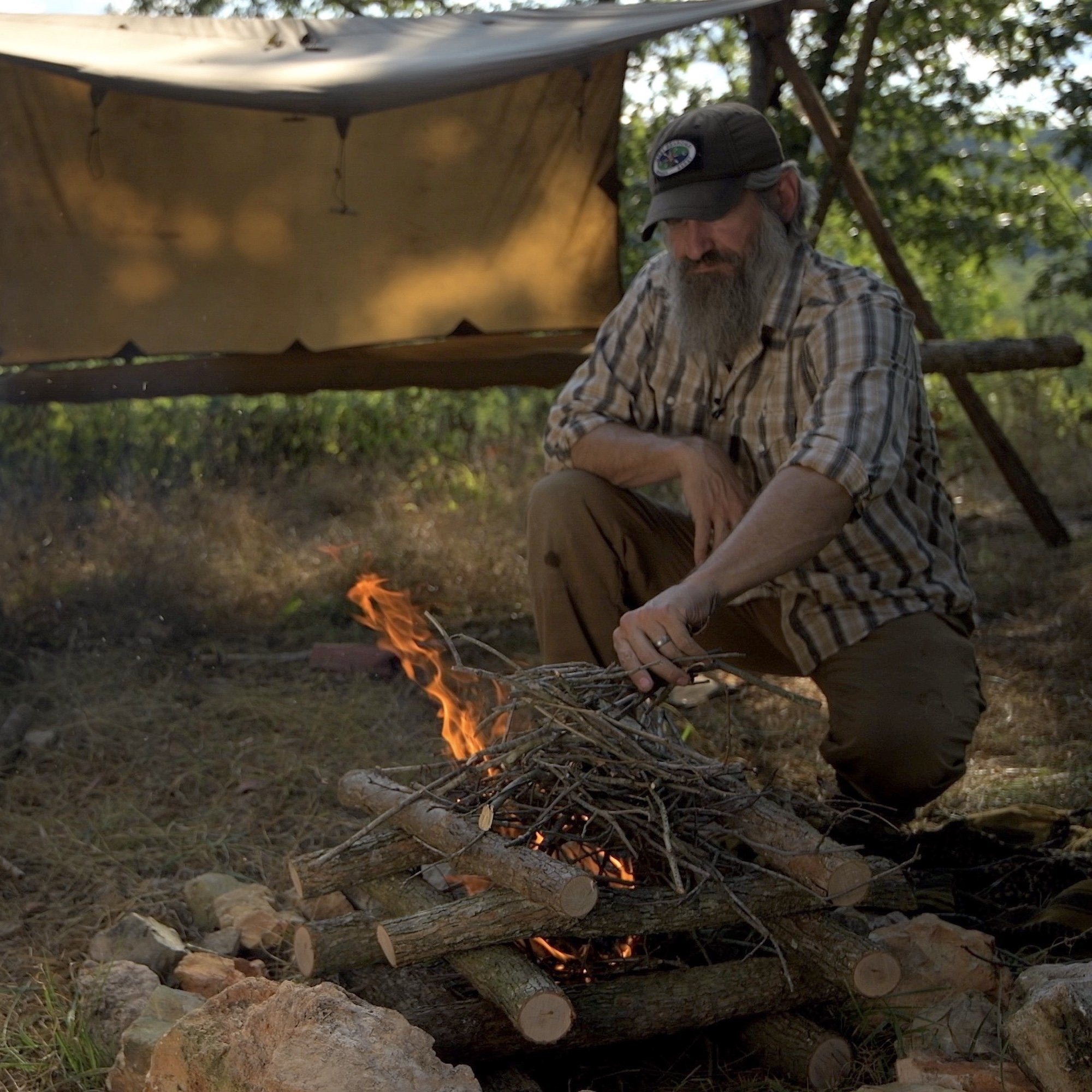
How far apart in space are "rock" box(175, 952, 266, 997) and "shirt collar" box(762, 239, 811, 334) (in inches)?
74.1

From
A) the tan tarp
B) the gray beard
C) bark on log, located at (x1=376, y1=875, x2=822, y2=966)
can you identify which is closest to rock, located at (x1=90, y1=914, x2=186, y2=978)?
bark on log, located at (x1=376, y1=875, x2=822, y2=966)

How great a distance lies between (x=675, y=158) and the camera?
119 inches

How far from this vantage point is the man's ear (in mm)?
3160

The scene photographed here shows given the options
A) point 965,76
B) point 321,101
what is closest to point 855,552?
point 321,101

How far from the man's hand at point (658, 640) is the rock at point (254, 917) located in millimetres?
999

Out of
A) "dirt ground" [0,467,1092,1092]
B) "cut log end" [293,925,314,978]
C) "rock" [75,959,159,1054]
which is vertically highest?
"cut log end" [293,925,314,978]

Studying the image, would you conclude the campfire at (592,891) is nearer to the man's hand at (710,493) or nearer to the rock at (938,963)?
the rock at (938,963)

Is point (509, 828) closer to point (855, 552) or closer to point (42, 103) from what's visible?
point (855, 552)

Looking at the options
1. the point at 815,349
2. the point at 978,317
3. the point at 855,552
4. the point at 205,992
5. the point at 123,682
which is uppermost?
the point at 815,349

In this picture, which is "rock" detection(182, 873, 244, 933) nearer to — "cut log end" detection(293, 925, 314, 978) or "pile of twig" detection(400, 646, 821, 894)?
"cut log end" detection(293, 925, 314, 978)

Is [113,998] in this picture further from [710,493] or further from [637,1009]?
[710,493]

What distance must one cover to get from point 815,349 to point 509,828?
1.41 meters

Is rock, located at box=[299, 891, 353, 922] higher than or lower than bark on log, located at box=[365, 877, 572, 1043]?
lower

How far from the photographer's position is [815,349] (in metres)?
3.09
